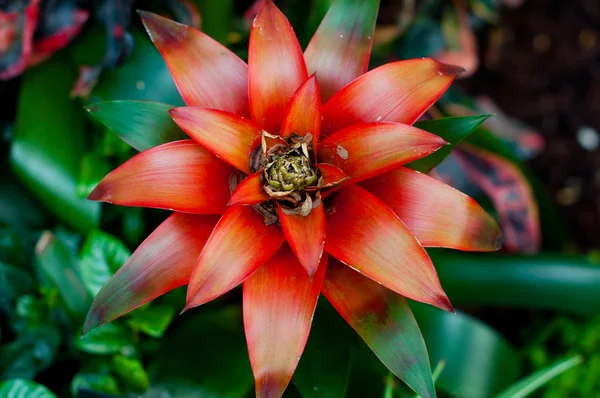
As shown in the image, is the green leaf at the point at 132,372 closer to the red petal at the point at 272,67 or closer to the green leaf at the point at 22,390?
the green leaf at the point at 22,390

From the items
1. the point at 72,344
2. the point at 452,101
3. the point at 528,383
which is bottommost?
the point at 72,344

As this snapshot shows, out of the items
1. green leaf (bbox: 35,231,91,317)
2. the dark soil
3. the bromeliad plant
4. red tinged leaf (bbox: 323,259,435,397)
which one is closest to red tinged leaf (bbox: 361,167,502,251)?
the bromeliad plant

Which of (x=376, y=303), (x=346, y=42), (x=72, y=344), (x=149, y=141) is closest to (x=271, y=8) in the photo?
(x=346, y=42)

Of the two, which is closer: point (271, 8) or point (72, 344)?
point (271, 8)

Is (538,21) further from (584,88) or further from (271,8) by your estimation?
(271,8)

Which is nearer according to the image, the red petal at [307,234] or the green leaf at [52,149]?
the red petal at [307,234]

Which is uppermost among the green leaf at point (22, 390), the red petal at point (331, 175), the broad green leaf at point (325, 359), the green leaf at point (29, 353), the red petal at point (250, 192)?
the red petal at point (331, 175)

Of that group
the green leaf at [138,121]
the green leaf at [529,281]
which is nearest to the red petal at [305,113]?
the green leaf at [138,121]

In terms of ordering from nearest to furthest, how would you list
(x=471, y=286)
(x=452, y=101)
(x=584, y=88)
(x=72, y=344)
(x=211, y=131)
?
(x=211, y=131) < (x=72, y=344) < (x=471, y=286) < (x=452, y=101) < (x=584, y=88)
